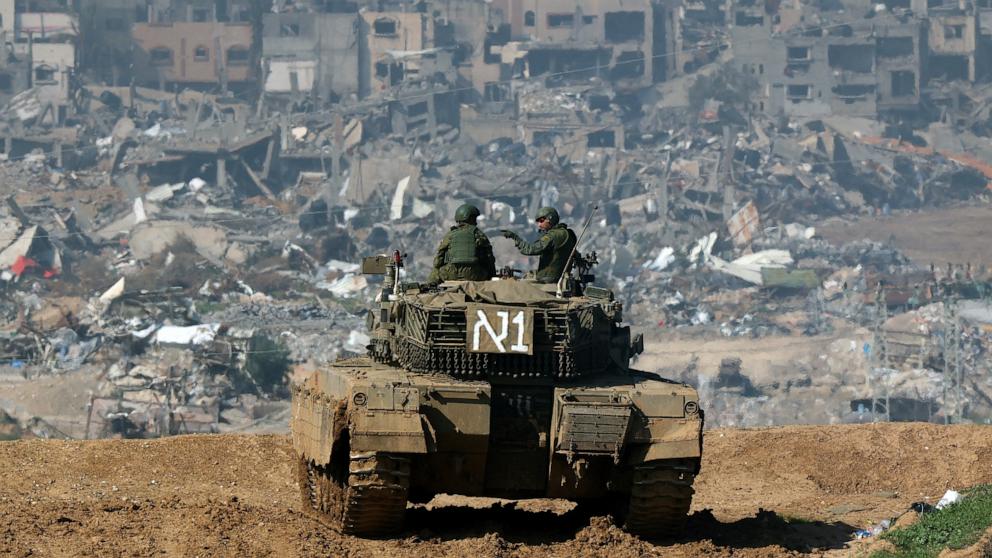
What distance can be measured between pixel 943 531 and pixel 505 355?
14.7 ft

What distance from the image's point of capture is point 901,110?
366ft

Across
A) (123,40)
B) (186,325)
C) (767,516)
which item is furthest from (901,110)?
(767,516)

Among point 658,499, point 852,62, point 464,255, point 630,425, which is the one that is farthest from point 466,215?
point 852,62

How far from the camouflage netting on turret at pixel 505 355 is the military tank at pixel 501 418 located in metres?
0.01

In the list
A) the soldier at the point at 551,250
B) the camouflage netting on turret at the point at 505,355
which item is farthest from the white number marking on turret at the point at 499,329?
the soldier at the point at 551,250

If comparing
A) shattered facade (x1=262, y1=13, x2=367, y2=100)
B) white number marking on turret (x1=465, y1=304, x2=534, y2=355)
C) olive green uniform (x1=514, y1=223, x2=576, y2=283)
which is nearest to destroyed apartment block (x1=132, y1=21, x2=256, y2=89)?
shattered facade (x1=262, y1=13, x2=367, y2=100)

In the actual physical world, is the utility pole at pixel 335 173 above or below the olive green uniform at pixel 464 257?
below

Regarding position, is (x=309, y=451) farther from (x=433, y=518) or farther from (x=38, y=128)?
(x=38, y=128)

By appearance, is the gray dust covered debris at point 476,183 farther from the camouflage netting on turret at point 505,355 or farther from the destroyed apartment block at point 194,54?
the camouflage netting on turret at point 505,355

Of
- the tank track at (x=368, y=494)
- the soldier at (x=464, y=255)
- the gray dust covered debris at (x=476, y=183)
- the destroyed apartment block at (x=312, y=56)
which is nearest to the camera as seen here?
the tank track at (x=368, y=494)

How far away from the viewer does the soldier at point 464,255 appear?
20.4 meters

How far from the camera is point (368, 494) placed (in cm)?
1762

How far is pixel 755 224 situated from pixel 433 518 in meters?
72.4

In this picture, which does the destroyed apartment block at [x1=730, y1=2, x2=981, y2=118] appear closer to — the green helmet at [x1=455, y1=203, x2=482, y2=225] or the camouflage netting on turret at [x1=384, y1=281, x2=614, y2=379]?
the green helmet at [x1=455, y1=203, x2=482, y2=225]
